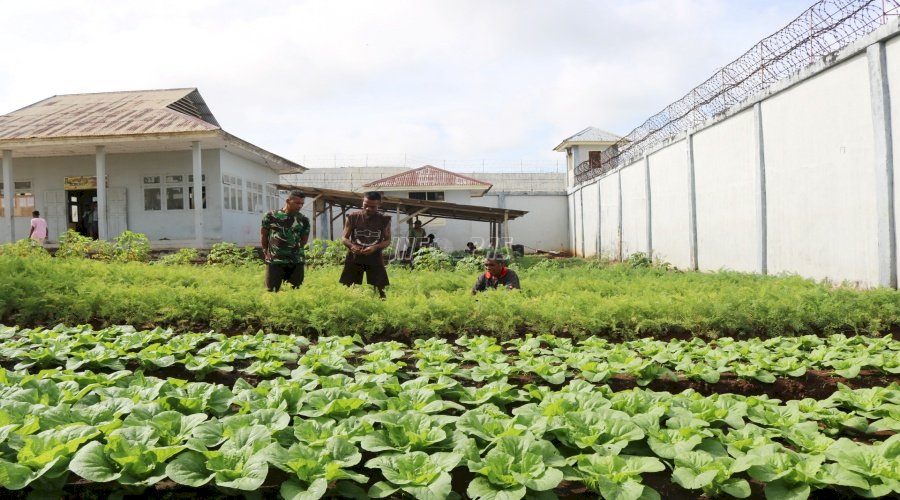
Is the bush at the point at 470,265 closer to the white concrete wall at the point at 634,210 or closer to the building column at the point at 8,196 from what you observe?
the white concrete wall at the point at 634,210

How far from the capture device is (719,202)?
13016mm

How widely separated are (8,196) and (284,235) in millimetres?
15222

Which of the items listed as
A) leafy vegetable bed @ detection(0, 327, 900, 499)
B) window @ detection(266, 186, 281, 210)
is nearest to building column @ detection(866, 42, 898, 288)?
leafy vegetable bed @ detection(0, 327, 900, 499)

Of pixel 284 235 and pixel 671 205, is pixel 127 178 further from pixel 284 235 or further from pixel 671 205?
pixel 671 205

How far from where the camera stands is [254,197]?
22.1 meters

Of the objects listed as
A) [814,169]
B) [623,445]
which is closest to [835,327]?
[814,169]

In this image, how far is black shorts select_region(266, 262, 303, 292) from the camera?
754cm

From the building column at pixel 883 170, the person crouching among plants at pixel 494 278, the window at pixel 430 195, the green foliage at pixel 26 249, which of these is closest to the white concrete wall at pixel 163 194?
the green foliage at pixel 26 249

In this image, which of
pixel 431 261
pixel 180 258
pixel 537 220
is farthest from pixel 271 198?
pixel 537 220

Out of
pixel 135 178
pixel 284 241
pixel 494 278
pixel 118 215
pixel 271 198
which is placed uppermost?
pixel 135 178

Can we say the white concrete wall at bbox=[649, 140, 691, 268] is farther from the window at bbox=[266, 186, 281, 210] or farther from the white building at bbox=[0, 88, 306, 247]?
the window at bbox=[266, 186, 281, 210]

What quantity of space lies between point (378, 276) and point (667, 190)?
10748mm

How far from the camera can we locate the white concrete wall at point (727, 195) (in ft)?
38.0

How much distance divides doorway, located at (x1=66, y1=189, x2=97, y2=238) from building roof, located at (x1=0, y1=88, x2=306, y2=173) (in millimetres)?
1307
